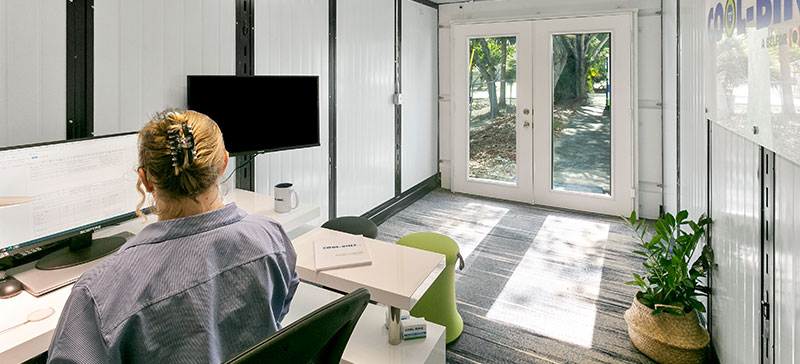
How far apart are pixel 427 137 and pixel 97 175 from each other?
3985 millimetres

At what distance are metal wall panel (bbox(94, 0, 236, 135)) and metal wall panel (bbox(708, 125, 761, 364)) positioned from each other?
7.94 ft

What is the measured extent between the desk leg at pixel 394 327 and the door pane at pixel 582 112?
3.60 m

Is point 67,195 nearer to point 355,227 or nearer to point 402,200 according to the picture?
point 355,227

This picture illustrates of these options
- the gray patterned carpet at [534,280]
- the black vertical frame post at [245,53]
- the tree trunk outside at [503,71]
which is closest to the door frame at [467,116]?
the tree trunk outside at [503,71]

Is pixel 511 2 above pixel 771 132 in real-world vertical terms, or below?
above

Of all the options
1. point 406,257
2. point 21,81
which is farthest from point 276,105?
point 406,257

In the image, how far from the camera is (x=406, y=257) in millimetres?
1536

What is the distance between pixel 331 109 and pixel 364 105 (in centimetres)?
55

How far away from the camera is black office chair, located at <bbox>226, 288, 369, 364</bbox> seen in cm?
70

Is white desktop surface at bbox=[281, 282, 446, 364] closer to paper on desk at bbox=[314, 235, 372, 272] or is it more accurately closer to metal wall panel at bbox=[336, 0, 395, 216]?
paper on desk at bbox=[314, 235, 372, 272]

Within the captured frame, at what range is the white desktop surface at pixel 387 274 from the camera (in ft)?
4.31

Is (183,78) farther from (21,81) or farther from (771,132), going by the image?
(771,132)

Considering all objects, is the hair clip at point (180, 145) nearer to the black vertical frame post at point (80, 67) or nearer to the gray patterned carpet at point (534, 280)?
the black vertical frame post at point (80, 67)

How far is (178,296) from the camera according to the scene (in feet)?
2.64
